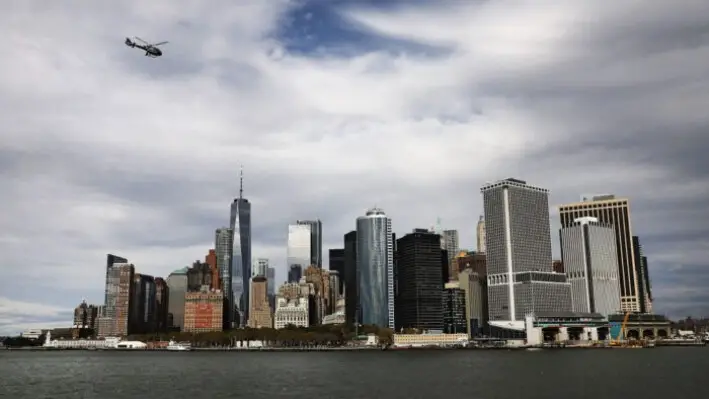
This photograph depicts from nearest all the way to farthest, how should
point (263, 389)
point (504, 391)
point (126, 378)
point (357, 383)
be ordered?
point (504, 391)
point (263, 389)
point (357, 383)
point (126, 378)

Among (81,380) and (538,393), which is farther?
(81,380)

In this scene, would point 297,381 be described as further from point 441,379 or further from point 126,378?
point 126,378

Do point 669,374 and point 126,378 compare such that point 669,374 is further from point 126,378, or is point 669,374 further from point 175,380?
point 126,378

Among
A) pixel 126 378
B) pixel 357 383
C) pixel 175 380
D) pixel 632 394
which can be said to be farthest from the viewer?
pixel 126 378

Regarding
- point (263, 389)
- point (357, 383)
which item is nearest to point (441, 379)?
point (357, 383)

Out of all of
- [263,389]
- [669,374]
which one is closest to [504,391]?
[263,389]

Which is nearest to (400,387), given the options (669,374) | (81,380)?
(669,374)

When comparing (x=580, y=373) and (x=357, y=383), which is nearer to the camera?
(x=357, y=383)

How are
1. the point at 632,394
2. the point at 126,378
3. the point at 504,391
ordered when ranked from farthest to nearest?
1. the point at 126,378
2. the point at 504,391
3. the point at 632,394

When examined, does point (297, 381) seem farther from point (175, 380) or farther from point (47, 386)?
point (47, 386)
